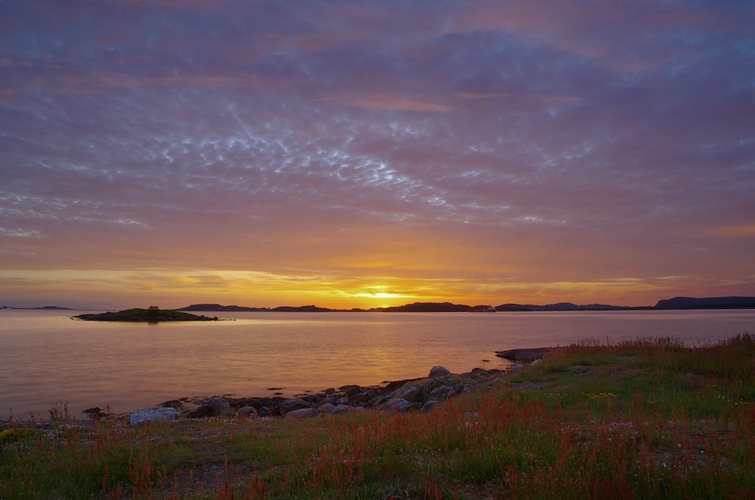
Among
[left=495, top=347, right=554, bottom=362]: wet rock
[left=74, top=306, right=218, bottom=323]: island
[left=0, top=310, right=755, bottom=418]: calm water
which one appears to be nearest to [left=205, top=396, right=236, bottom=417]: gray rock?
[left=0, top=310, right=755, bottom=418]: calm water

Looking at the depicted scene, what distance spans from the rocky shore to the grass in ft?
22.2

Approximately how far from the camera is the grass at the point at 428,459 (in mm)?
6109

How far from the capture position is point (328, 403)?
25031mm

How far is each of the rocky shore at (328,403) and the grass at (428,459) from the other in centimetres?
677

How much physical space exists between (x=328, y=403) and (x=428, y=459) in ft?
60.4

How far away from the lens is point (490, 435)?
833 centimetres

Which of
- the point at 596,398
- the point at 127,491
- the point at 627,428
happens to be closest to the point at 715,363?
the point at 596,398

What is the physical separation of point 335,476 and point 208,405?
18158 mm

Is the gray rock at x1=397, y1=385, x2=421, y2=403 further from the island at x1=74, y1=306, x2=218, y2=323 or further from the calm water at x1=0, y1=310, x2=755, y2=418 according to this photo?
the island at x1=74, y1=306, x2=218, y2=323

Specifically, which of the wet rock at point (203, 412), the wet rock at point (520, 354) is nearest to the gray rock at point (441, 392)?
the wet rock at point (203, 412)

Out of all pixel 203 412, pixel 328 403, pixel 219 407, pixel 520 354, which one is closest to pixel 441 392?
pixel 328 403

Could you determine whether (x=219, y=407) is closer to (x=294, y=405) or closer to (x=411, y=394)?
(x=294, y=405)

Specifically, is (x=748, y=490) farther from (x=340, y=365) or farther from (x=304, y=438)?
(x=340, y=365)

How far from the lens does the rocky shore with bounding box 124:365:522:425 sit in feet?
65.1
